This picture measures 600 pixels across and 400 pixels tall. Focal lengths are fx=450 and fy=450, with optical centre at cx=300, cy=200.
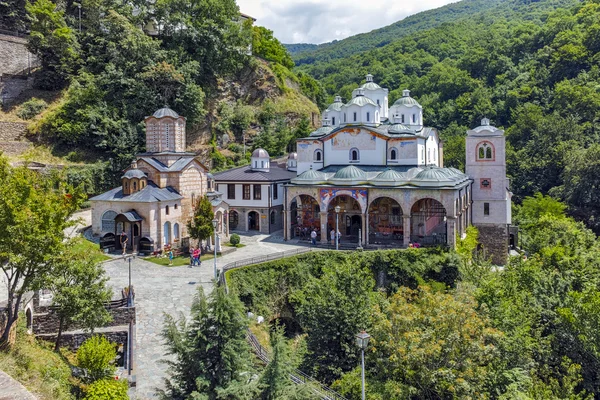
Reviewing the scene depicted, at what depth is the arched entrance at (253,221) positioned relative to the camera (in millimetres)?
33562

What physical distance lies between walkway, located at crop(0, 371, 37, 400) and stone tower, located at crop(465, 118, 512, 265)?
29.7 meters

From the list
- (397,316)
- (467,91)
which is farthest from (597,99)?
(397,316)

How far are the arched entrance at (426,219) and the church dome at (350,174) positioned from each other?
3.99m

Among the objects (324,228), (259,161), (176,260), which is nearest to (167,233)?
(176,260)

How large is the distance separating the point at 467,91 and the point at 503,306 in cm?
5658

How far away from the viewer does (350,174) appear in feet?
93.8

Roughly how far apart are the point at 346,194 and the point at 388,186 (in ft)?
8.98

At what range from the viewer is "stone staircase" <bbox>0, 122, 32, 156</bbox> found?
34450 mm

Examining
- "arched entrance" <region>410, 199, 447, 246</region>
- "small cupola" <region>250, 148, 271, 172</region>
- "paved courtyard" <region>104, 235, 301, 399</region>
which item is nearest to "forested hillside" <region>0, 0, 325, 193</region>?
"small cupola" <region>250, 148, 271, 172</region>

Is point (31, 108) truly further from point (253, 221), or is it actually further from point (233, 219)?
point (253, 221)

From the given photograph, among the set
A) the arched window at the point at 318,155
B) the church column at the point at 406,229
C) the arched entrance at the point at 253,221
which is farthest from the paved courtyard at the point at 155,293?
the arched window at the point at 318,155

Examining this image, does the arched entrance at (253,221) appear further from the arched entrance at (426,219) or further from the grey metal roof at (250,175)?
the arched entrance at (426,219)

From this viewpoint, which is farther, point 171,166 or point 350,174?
point 350,174

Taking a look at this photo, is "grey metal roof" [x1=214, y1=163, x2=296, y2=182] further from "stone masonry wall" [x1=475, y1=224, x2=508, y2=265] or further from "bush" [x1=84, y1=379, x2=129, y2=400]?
"bush" [x1=84, y1=379, x2=129, y2=400]
